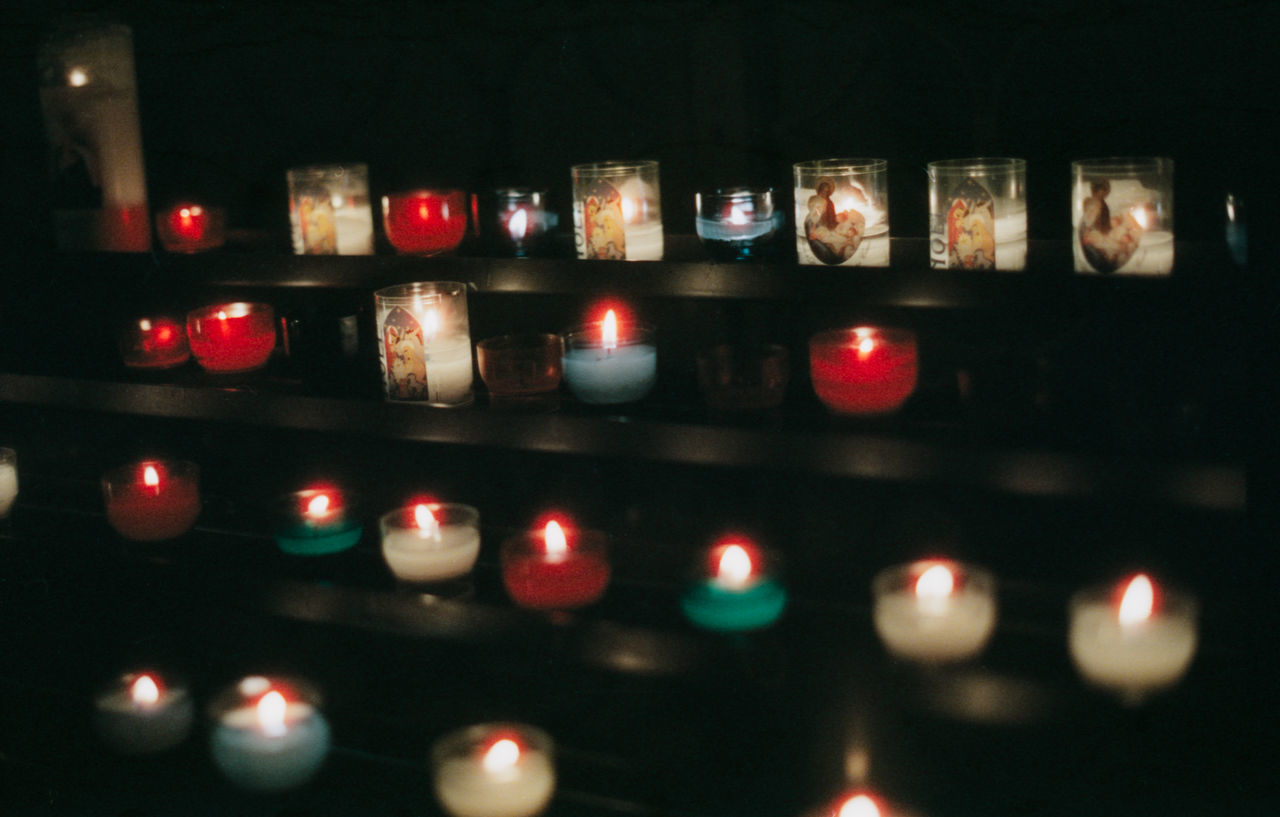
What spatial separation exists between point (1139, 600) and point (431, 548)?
0.80 meters

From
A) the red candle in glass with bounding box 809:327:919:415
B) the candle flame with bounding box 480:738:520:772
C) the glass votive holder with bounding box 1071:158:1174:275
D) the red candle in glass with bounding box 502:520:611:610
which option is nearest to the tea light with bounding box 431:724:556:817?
the candle flame with bounding box 480:738:520:772

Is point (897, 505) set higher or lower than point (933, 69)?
lower

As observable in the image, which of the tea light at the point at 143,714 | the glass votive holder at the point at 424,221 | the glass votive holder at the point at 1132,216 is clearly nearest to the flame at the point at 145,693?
the tea light at the point at 143,714

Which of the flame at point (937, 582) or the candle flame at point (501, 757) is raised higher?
the flame at point (937, 582)

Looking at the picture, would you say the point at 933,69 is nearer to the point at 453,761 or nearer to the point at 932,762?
the point at 932,762

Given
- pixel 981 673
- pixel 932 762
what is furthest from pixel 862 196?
pixel 932 762

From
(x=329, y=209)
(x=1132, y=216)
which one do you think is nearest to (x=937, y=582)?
(x=1132, y=216)

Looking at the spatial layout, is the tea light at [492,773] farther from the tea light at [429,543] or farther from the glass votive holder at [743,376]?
the glass votive holder at [743,376]

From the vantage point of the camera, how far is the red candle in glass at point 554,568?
4.75 feet

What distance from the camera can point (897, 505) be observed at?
1.61 meters

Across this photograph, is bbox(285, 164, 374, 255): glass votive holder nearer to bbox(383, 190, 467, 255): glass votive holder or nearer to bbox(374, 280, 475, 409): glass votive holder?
bbox(383, 190, 467, 255): glass votive holder

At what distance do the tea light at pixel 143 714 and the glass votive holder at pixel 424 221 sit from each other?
648 mm

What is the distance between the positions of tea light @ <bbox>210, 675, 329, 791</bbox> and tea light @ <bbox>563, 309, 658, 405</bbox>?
52 cm

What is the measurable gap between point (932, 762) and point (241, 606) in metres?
0.89
